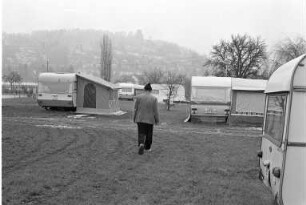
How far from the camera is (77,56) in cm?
16138

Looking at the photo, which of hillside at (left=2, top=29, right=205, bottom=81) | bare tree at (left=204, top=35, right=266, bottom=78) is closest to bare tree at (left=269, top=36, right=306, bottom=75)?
bare tree at (left=204, top=35, right=266, bottom=78)

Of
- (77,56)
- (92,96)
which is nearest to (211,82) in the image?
(92,96)

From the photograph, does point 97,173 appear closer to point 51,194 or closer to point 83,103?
point 51,194

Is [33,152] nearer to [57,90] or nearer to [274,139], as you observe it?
[274,139]

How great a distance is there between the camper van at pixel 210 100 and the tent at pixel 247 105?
1.16 ft

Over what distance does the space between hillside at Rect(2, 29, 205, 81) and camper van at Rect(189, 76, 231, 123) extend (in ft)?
326

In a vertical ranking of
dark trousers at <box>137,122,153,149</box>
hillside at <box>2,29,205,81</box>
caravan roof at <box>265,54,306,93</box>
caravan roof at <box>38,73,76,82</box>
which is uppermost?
hillside at <box>2,29,205,81</box>

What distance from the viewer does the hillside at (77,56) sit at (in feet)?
429

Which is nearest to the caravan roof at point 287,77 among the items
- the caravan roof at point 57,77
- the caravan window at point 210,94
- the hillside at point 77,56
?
the caravan window at point 210,94

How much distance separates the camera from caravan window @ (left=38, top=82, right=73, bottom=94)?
22859 mm

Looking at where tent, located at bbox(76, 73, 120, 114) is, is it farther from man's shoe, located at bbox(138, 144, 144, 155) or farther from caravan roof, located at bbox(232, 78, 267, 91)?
man's shoe, located at bbox(138, 144, 144, 155)

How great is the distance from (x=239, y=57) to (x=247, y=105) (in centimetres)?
2268

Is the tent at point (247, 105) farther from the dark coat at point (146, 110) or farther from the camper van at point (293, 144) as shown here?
the camper van at point (293, 144)

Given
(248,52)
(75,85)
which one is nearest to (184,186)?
(75,85)
